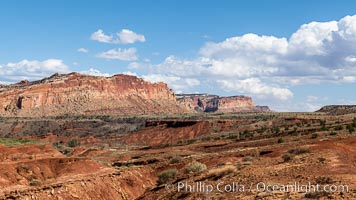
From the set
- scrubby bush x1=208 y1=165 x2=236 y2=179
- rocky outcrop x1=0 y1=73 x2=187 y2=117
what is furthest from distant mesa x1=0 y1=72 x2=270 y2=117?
scrubby bush x1=208 y1=165 x2=236 y2=179

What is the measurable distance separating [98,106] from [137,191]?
14740 centimetres

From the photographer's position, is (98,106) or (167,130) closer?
(167,130)

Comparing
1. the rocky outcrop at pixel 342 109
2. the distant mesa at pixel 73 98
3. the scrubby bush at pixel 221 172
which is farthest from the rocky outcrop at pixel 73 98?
the scrubby bush at pixel 221 172

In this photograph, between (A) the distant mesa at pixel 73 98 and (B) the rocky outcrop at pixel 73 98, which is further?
(B) the rocky outcrop at pixel 73 98

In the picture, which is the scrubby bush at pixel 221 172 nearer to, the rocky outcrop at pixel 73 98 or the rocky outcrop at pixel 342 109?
the rocky outcrop at pixel 342 109

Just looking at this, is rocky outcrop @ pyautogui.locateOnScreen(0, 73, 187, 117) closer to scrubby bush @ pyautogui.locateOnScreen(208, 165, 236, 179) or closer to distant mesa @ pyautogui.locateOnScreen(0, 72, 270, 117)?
distant mesa @ pyautogui.locateOnScreen(0, 72, 270, 117)

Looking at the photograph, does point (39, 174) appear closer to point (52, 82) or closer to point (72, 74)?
point (52, 82)

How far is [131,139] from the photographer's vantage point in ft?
304

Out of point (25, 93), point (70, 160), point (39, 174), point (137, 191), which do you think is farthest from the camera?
point (25, 93)

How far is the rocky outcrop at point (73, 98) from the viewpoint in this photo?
160375mm

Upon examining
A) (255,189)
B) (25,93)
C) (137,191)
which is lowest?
(137,191)

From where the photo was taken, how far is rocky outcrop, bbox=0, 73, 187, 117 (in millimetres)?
160375

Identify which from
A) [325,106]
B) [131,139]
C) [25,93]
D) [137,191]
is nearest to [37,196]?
[137,191]

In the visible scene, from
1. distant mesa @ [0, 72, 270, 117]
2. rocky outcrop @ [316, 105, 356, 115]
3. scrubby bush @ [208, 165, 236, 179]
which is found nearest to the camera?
scrubby bush @ [208, 165, 236, 179]
